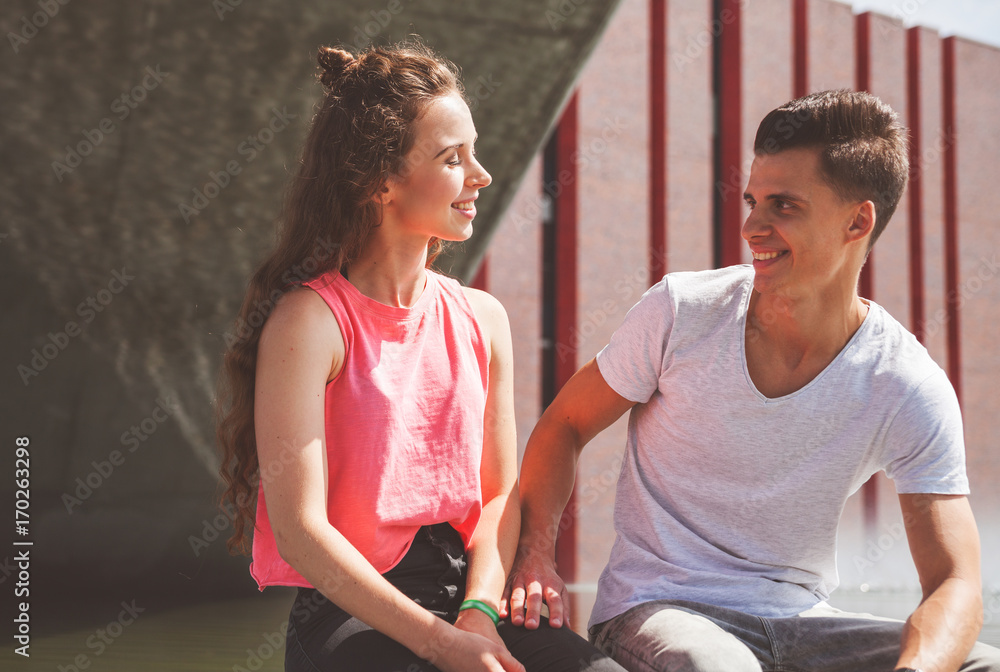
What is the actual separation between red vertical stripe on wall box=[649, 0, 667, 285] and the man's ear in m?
10.6

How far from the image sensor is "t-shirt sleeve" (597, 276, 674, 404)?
5.92 ft

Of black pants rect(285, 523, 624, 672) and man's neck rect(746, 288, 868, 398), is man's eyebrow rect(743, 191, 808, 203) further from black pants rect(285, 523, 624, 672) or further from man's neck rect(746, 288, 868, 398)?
black pants rect(285, 523, 624, 672)

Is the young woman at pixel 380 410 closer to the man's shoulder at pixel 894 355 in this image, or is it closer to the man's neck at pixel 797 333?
the man's neck at pixel 797 333

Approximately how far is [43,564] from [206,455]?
1.39 meters

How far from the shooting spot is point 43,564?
21.1ft

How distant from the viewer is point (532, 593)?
1644 mm

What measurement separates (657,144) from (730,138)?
4.24ft

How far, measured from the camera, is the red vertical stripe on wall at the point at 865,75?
46.0 ft

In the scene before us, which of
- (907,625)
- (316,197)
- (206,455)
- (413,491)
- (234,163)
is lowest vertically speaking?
(206,455)

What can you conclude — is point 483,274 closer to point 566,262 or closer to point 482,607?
point 566,262

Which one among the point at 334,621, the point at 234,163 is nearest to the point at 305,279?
the point at 334,621

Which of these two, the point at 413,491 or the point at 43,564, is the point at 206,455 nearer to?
the point at 43,564

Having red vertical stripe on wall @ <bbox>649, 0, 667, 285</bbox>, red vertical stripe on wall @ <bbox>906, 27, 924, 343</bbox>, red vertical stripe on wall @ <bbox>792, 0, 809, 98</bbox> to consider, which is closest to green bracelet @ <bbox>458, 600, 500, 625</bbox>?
red vertical stripe on wall @ <bbox>649, 0, 667, 285</bbox>

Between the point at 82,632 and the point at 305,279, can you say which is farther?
the point at 82,632
